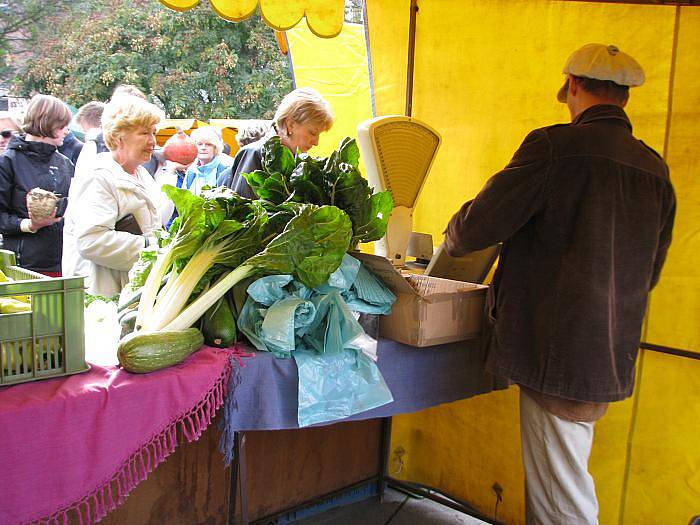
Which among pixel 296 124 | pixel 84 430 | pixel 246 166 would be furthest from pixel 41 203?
pixel 84 430

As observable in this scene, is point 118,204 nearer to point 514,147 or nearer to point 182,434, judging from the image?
point 182,434

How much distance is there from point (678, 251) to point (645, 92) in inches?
24.1

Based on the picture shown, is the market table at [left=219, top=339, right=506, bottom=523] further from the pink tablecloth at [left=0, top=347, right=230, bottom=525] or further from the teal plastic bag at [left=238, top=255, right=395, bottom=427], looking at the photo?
the pink tablecloth at [left=0, top=347, right=230, bottom=525]

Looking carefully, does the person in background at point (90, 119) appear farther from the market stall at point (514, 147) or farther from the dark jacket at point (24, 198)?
the market stall at point (514, 147)

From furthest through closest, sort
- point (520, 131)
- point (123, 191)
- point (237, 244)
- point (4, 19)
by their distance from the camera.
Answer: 1. point (4, 19)
2. point (520, 131)
3. point (123, 191)
4. point (237, 244)

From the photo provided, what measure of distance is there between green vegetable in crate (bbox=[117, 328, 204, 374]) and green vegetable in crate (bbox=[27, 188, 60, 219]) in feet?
6.41

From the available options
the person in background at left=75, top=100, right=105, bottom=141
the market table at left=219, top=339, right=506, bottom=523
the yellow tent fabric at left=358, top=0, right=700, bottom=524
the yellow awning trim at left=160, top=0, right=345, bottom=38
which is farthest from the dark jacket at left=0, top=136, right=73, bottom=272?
the yellow tent fabric at left=358, top=0, right=700, bottom=524

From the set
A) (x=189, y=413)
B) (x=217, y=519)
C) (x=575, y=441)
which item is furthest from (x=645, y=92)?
(x=217, y=519)

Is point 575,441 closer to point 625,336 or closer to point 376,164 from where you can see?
point 625,336

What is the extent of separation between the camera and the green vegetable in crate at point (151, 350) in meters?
1.53

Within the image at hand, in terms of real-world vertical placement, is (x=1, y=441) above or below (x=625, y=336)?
below

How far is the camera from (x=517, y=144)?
2752 millimetres

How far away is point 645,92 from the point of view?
2.38 meters

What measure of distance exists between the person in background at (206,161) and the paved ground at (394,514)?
288cm
